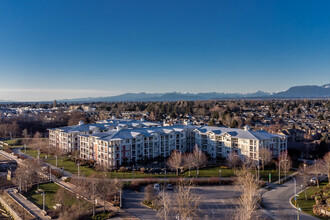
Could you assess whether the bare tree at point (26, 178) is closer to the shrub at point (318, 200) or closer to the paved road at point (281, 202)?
the paved road at point (281, 202)

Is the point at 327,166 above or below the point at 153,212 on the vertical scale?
above

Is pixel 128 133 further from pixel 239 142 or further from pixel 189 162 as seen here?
pixel 239 142

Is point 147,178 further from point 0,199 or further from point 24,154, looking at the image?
point 24,154

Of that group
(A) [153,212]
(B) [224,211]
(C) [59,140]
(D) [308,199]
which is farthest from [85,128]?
(D) [308,199]

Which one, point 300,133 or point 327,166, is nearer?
point 327,166

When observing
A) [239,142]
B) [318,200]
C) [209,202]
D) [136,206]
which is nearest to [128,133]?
[239,142]

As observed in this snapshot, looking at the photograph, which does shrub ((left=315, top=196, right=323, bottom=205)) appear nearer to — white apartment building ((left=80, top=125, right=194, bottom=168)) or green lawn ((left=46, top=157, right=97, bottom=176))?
white apartment building ((left=80, top=125, right=194, bottom=168))

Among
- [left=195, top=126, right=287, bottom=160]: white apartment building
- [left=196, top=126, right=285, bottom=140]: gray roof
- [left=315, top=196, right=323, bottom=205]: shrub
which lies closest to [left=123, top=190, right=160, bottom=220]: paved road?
[left=315, top=196, right=323, bottom=205]: shrub

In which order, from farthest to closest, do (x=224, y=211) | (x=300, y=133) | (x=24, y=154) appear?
(x=300, y=133) < (x=24, y=154) < (x=224, y=211)
